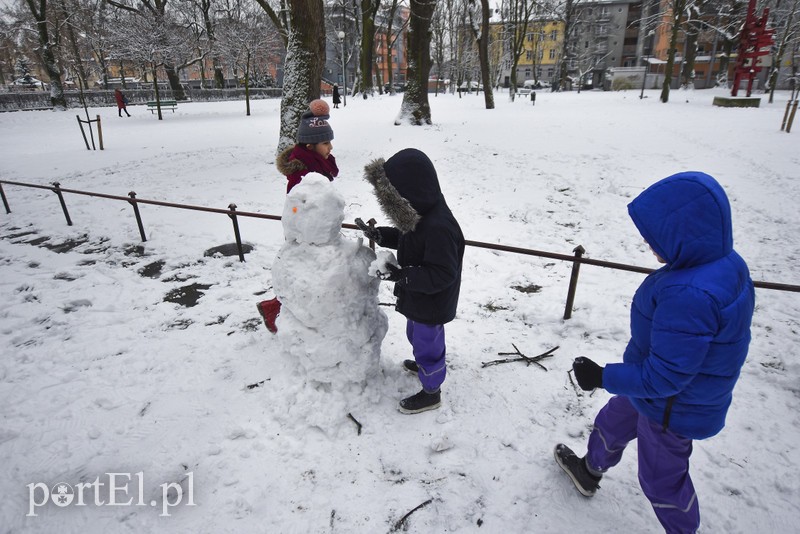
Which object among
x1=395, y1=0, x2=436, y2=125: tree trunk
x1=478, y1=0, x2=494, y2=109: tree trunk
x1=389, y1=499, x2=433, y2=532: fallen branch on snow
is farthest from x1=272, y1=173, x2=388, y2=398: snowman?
x1=478, y1=0, x2=494, y2=109: tree trunk

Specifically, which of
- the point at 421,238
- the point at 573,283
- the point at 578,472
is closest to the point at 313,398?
the point at 421,238

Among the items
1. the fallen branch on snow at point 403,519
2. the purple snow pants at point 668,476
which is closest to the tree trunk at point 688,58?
the purple snow pants at point 668,476

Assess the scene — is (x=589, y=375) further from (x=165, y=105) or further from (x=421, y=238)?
(x=165, y=105)

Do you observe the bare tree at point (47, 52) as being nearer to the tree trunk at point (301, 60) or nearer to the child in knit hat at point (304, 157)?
the tree trunk at point (301, 60)

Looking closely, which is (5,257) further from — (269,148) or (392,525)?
(269,148)

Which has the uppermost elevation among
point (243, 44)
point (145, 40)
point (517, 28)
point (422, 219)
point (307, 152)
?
point (517, 28)

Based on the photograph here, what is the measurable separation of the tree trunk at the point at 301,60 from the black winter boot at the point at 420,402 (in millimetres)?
7801

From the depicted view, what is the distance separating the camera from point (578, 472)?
7.50 feet

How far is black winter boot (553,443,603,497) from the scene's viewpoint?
225 centimetres

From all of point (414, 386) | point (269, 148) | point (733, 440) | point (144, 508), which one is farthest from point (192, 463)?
point (269, 148)

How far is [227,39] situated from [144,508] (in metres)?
31.2

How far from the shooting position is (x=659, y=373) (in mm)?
1559

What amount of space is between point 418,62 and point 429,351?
13391 millimetres

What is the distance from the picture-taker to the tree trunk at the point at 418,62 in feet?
43.3
